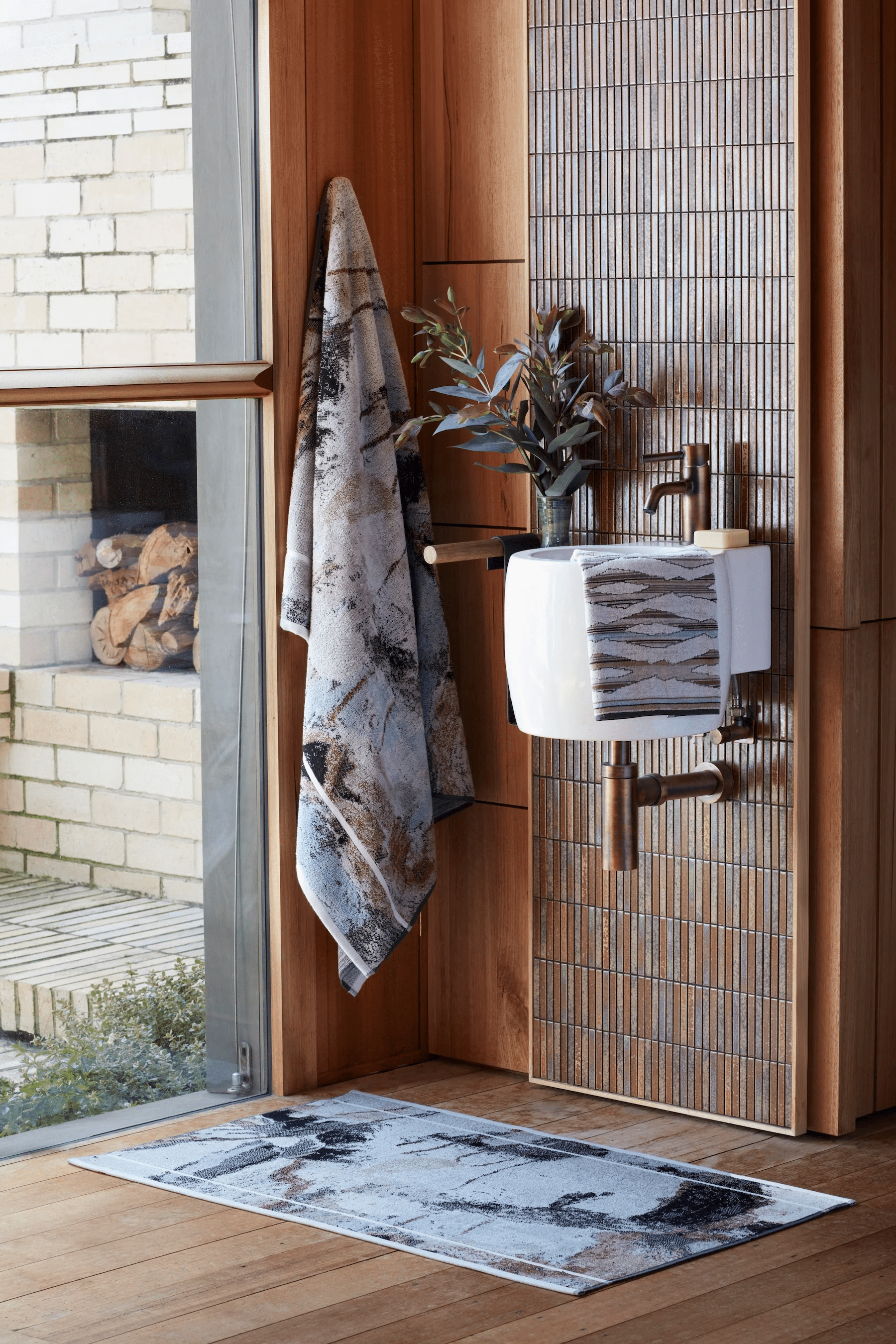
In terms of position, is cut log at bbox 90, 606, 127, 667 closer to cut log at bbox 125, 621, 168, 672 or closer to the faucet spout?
cut log at bbox 125, 621, 168, 672

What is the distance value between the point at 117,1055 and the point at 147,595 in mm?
718

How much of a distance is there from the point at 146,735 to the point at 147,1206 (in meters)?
0.72

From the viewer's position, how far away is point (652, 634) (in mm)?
2732

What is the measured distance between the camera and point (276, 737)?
124 inches

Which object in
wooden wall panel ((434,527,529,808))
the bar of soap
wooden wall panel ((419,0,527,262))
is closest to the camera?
the bar of soap

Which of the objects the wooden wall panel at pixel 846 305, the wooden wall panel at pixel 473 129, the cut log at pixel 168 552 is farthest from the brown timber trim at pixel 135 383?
the wooden wall panel at pixel 846 305

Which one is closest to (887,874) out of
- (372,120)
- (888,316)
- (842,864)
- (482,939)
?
(842,864)

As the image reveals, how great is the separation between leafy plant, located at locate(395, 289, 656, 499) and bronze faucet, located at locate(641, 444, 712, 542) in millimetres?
102

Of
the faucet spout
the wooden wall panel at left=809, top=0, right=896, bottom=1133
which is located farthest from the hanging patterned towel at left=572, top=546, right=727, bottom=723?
the wooden wall panel at left=809, top=0, right=896, bottom=1133

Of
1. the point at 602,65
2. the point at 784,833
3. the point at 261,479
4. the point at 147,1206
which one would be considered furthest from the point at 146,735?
the point at 602,65

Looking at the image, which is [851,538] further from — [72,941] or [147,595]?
[72,941]

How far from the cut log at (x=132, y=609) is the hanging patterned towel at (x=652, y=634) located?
0.69 meters

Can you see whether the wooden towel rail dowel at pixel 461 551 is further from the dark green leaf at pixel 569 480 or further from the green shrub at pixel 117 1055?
the green shrub at pixel 117 1055

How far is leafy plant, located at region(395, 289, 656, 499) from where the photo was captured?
2.99 metres
